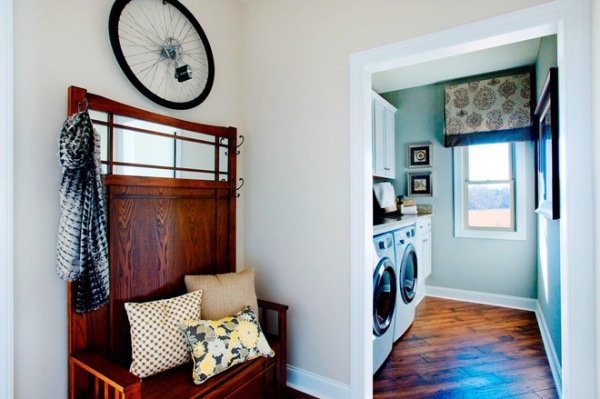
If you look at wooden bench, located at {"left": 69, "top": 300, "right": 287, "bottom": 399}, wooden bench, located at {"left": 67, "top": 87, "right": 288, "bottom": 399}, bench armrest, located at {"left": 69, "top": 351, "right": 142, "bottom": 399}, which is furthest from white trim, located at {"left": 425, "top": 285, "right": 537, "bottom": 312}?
bench armrest, located at {"left": 69, "top": 351, "right": 142, "bottom": 399}

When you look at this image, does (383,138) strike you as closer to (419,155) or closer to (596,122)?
(419,155)

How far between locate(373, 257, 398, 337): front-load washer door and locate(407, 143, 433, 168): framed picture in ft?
6.72

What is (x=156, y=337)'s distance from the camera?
150cm

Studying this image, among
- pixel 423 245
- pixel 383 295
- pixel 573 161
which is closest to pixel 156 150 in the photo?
pixel 383 295

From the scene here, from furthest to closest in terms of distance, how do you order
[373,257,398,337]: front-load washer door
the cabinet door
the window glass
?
the window glass
the cabinet door
[373,257,398,337]: front-load washer door

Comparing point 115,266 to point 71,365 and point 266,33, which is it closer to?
point 71,365

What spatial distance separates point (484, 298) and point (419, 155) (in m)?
1.92

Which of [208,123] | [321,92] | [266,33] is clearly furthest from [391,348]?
[266,33]

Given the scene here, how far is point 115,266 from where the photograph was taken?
5.23ft

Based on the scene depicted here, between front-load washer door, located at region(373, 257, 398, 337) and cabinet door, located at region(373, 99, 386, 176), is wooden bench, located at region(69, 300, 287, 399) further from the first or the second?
cabinet door, located at region(373, 99, 386, 176)

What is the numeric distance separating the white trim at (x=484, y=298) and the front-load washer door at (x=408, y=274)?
106 cm

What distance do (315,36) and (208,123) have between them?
3.06 ft

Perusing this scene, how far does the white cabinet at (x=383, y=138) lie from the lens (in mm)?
3354
